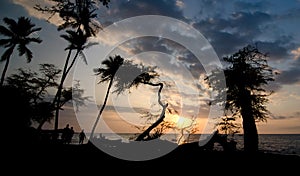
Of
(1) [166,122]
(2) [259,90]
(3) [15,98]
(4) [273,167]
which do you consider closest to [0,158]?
(3) [15,98]

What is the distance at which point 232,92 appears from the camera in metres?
21.4

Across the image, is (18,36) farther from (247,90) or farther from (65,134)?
(247,90)

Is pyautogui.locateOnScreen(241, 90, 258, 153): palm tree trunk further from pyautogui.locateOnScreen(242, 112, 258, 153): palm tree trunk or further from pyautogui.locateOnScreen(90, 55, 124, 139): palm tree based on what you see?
pyautogui.locateOnScreen(90, 55, 124, 139): palm tree

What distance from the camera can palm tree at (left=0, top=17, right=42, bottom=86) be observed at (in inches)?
1249

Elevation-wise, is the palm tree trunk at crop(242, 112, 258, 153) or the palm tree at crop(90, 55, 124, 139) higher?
the palm tree at crop(90, 55, 124, 139)

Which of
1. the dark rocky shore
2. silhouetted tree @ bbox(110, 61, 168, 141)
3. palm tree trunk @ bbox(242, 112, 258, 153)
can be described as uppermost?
silhouetted tree @ bbox(110, 61, 168, 141)

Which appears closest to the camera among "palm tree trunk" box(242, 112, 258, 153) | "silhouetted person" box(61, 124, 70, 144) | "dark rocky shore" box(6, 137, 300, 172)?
"dark rocky shore" box(6, 137, 300, 172)

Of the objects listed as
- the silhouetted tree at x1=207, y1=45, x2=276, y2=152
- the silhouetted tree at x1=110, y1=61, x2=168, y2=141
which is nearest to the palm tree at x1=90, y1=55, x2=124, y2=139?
the silhouetted tree at x1=110, y1=61, x2=168, y2=141

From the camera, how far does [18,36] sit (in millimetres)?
32875

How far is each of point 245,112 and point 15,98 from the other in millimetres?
19715

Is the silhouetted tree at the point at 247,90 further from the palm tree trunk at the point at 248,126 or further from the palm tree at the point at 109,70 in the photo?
the palm tree at the point at 109,70

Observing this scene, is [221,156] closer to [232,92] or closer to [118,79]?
[232,92]

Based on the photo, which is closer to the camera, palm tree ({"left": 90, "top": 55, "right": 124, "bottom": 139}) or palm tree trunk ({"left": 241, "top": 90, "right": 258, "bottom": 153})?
palm tree trunk ({"left": 241, "top": 90, "right": 258, "bottom": 153})

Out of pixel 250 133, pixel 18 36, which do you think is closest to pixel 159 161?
pixel 250 133
